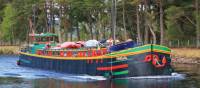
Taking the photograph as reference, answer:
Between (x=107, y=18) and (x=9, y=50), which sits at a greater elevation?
(x=107, y=18)

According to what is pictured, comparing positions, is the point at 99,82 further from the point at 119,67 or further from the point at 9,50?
the point at 9,50

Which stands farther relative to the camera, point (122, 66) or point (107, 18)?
point (107, 18)

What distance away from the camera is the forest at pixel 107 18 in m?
106

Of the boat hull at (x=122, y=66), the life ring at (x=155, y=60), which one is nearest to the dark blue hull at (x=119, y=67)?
the boat hull at (x=122, y=66)

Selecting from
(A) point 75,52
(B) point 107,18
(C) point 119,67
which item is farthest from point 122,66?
(B) point 107,18

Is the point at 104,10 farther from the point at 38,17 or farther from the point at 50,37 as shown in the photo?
the point at 50,37

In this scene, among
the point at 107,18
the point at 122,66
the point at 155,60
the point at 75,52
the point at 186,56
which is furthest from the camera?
the point at 107,18

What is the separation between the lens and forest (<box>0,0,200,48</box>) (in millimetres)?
105938

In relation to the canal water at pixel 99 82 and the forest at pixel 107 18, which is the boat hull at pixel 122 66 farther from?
the forest at pixel 107 18

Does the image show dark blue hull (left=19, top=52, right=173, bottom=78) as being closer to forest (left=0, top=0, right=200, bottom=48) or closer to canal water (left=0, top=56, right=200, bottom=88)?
canal water (left=0, top=56, right=200, bottom=88)

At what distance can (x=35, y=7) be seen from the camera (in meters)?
147

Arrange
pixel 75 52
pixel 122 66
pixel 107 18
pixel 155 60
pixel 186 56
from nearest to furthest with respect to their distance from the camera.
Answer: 1. pixel 122 66
2. pixel 155 60
3. pixel 75 52
4. pixel 186 56
5. pixel 107 18

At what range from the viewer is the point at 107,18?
136500 millimetres

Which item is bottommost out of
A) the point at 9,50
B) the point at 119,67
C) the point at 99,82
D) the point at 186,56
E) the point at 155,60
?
the point at 99,82
